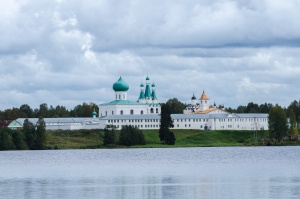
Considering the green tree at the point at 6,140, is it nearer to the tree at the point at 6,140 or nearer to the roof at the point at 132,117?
the tree at the point at 6,140

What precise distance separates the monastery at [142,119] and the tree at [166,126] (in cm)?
2595

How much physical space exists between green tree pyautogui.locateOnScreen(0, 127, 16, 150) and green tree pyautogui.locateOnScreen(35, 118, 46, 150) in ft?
11.9

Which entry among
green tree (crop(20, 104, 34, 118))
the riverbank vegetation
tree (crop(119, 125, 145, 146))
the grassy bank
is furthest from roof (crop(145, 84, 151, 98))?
tree (crop(119, 125, 145, 146))

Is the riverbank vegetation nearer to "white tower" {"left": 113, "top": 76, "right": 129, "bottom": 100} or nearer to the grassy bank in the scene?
the grassy bank

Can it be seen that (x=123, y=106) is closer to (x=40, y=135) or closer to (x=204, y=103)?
(x=204, y=103)

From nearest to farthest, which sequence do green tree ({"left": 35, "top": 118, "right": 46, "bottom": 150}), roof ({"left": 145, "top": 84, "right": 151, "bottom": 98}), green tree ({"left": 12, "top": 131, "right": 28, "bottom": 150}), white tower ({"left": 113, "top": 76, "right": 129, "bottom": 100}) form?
green tree ({"left": 12, "top": 131, "right": 28, "bottom": 150}) < green tree ({"left": 35, "top": 118, "right": 46, "bottom": 150}) < white tower ({"left": 113, "top": 76, "right": 129, "bottom": 100}) < roof ({"left": 145, "top": 84, "right": 151, "bottom": 98})

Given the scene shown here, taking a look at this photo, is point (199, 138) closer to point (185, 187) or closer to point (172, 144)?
point (172, 144)

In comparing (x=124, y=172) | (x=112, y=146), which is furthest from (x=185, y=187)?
(x=112, y=146)

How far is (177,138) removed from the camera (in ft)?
427

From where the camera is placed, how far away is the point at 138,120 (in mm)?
146875

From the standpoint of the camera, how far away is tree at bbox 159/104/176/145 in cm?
11488

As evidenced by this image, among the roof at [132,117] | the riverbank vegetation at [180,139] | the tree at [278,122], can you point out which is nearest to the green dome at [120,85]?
the roof at [132,117]

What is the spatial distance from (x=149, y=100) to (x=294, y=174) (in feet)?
374

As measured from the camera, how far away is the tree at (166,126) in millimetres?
114875
